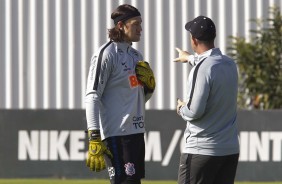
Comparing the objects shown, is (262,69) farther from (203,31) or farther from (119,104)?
(203,31)

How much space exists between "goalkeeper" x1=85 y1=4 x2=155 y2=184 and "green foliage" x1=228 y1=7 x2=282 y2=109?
10.9 m

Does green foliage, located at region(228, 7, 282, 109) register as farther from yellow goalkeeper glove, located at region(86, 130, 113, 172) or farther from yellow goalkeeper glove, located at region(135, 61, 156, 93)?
yellow goalkeeper glove, located at region(86, 130, 113, 172)

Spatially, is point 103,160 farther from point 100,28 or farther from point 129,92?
point 100,28

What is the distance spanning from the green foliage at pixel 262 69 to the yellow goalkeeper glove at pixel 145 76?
10.8 m

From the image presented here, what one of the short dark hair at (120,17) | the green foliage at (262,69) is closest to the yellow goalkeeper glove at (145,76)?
the short dark hair at (120,17)

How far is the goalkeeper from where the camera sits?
7191 mm

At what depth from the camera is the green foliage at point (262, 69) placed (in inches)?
717

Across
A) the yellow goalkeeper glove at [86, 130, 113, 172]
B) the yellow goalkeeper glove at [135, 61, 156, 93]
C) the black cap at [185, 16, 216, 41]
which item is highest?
the black cap at [185, 16, 216, 41]

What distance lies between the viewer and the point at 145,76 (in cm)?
741

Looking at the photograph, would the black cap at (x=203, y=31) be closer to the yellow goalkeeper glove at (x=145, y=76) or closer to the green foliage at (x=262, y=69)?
the yellow goalkeeper glove at (x=145, y=76)

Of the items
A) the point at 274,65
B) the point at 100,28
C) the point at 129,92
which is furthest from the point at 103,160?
the point at 100,28

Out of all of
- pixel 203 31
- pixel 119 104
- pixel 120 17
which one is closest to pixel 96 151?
pixel 119 104

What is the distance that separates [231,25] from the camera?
781 inches

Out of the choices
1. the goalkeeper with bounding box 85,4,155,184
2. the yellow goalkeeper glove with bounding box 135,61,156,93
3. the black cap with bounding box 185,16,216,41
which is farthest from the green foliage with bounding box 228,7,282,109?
the black cap with bounding box 185,16,216,41
